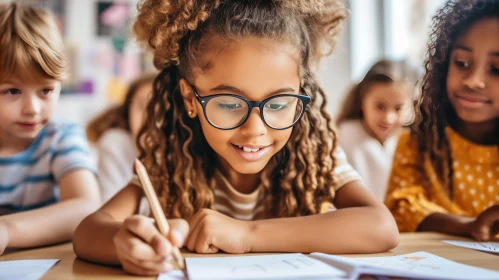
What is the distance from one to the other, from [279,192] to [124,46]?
1911 millimetres

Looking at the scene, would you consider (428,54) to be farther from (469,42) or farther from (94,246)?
(94,246)

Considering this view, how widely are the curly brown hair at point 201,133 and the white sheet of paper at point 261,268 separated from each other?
0.24 m

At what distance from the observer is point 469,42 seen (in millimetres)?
768

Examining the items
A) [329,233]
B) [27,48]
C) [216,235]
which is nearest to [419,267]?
[329,233]

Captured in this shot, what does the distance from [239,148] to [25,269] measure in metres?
0.33

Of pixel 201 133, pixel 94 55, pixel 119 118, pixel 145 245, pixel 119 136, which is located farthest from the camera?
pixel 94 55

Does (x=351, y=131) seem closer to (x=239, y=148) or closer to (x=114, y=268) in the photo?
(x=239, y=148)

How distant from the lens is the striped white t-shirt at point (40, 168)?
96cm

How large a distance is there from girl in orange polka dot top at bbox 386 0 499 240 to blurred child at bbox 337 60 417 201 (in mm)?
26

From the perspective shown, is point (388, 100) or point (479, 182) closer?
point (388, 100)

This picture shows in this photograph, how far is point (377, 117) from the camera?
0.80 m

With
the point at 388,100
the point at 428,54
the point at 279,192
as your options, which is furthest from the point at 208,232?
the point at 428,54

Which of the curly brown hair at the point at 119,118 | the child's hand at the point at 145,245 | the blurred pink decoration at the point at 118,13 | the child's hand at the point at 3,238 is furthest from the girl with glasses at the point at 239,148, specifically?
the blurred pink decoration at the point at 118,13

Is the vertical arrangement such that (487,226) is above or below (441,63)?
below
